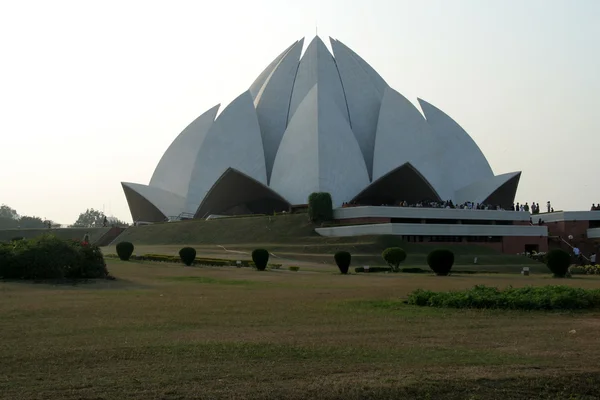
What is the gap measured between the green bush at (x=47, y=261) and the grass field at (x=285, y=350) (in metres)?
4.17

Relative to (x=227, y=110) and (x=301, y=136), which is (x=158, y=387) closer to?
(x=301, y=136)

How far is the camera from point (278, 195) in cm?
3956

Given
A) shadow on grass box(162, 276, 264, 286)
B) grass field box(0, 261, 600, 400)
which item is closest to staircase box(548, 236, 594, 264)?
shadow on grass box(162, 276, 264, 286)

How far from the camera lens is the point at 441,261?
62.9 feet

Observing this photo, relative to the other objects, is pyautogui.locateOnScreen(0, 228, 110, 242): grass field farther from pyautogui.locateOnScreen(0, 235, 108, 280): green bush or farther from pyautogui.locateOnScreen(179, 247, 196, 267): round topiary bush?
pyautogui.locateOnScreen(0, 235, 108, 280): green bush

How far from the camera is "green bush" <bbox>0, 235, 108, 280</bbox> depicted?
49.7ft

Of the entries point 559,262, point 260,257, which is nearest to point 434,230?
point 559,262

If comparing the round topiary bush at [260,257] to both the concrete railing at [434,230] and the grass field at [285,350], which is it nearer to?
the grass field at [285,350]

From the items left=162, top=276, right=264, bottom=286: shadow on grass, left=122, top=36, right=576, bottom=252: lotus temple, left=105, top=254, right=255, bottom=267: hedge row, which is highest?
left=122, top=36, right=576, bottom=252: lotus temple

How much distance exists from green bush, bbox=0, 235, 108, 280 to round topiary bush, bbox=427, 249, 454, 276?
936cm

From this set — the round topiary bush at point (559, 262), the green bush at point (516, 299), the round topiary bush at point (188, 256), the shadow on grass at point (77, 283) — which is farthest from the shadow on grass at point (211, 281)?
the round topiary bush at point (559, 262)

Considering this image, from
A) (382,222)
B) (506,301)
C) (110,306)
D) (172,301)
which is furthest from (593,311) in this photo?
(382,222)

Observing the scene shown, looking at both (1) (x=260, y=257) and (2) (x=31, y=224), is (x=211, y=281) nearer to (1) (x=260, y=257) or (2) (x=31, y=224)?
(1) (x=260, y=257)

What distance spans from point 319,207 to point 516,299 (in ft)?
73.1
